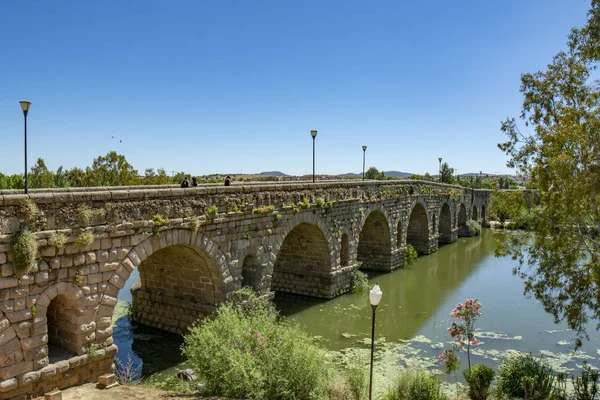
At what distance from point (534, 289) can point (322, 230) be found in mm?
8738

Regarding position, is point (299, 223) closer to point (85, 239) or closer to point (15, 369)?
point (85, 239)

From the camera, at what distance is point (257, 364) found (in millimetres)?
8820

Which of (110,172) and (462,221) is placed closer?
(110,172)

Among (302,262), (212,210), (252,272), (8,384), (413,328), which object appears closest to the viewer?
(8,384)

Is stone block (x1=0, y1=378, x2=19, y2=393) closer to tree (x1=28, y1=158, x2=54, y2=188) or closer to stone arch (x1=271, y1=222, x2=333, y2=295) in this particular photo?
stone arch (x1=271, y1=222, x2=333, y2=295)

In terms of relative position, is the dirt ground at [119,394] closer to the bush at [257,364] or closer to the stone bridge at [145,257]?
the stone bridge at [145,257]

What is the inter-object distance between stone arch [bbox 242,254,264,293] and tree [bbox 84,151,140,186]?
57.1 ft

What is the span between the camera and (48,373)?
8.79m

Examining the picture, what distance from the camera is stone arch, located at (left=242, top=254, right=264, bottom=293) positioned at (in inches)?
566

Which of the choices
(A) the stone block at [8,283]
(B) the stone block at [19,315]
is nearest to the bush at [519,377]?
(B) the stone block at [19,315]

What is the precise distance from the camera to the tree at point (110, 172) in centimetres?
2878

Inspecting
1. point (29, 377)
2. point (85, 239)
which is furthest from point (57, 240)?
point (29, 377)

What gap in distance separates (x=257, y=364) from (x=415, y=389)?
3136 mm

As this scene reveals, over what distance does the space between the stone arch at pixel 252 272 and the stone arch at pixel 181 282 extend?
3.15 feet
